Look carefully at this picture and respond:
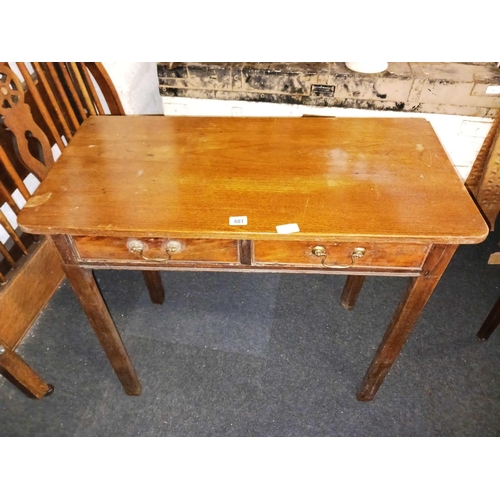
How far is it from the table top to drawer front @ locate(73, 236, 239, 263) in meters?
0.06

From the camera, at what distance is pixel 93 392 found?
171 cm

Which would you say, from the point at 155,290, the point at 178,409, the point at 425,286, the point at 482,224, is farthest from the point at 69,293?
the point at 482,224

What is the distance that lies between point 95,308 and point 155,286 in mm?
660

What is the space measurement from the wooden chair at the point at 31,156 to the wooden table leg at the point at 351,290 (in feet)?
2.97

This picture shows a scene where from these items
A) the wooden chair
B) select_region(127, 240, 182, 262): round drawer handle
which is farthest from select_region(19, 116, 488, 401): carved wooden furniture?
the wooden chair

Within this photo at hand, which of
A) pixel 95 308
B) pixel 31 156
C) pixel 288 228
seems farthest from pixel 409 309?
pixel 31 156

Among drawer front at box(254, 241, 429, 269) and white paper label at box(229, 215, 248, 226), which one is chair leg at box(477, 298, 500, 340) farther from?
white paper label at box(229, 215, 248, 226)

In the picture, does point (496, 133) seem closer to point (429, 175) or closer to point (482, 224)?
point (429, 175)

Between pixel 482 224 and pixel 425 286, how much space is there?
0.23 metres

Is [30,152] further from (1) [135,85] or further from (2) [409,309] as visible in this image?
(2) [409,309]

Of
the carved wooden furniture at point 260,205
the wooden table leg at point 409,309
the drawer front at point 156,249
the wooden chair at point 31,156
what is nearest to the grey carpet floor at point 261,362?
the wooden chair at point 31,156

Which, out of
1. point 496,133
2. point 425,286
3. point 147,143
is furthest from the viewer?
point 496,133

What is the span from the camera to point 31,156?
1.62 m

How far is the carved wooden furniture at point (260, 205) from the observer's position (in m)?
1.04
